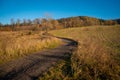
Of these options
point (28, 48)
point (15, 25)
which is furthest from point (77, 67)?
point (15, 25)

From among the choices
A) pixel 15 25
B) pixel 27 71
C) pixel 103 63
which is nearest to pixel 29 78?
pixel 27 71

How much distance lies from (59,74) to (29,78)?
4.98 feet

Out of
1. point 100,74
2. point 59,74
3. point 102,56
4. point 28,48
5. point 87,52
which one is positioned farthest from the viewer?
point 28,48

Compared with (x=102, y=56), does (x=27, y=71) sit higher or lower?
lower

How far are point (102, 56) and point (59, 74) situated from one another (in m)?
2.60

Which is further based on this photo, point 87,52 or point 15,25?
point 15,25

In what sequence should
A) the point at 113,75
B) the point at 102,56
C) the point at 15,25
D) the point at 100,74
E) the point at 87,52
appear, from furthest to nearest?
the point at 15,25, the point at 87,52, the point at 102,56, the point at 100,74, the point at 113,75

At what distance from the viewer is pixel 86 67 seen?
22.2 feet

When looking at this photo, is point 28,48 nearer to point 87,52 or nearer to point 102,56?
point 87,52

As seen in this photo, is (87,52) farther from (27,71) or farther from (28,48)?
(28,48)

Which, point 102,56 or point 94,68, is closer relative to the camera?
point 94,68

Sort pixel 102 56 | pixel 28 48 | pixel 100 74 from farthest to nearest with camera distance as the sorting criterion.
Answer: pixel 28 48 → pixel 102 56 → pixel 100 74

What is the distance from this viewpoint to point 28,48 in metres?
13.9

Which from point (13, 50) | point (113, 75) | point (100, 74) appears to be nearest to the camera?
point (113, 75)
